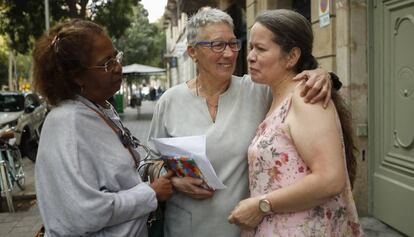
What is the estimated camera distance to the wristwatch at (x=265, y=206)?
1.93m

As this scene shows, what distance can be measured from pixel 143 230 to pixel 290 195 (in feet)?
2.21

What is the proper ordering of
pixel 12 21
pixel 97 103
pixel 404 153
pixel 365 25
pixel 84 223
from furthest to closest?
1. pixel 12 21
2. pixel 365 25
3. pixel 404 153
4. pixel 97 103
5. pixel 84 223

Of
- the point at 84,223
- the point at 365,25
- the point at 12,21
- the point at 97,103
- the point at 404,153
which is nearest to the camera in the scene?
the point at 84,223

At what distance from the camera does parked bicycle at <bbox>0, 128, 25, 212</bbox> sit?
22.4 feet

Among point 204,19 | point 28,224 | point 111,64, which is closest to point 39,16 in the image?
point 28,224

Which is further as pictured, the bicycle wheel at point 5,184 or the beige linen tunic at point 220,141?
the bicycle wheel at point 5,184

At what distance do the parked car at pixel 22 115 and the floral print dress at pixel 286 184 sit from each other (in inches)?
397

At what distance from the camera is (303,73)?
2014 millimetres

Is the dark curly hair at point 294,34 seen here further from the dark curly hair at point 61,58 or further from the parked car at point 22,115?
the parked car at point 22,115

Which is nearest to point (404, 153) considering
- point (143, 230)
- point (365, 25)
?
point (365, 25)

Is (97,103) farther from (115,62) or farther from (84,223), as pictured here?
(84,223)

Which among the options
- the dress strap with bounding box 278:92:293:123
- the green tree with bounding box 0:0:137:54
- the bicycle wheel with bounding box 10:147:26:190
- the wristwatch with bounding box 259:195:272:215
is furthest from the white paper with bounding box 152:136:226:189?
the green tree with bounding box 0:0:137:54

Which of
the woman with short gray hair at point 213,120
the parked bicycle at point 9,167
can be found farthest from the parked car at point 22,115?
the woman with short gray hair at point 213,120

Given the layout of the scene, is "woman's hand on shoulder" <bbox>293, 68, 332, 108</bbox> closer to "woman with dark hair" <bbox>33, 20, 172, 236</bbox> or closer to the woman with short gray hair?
the woman with short gray hair
